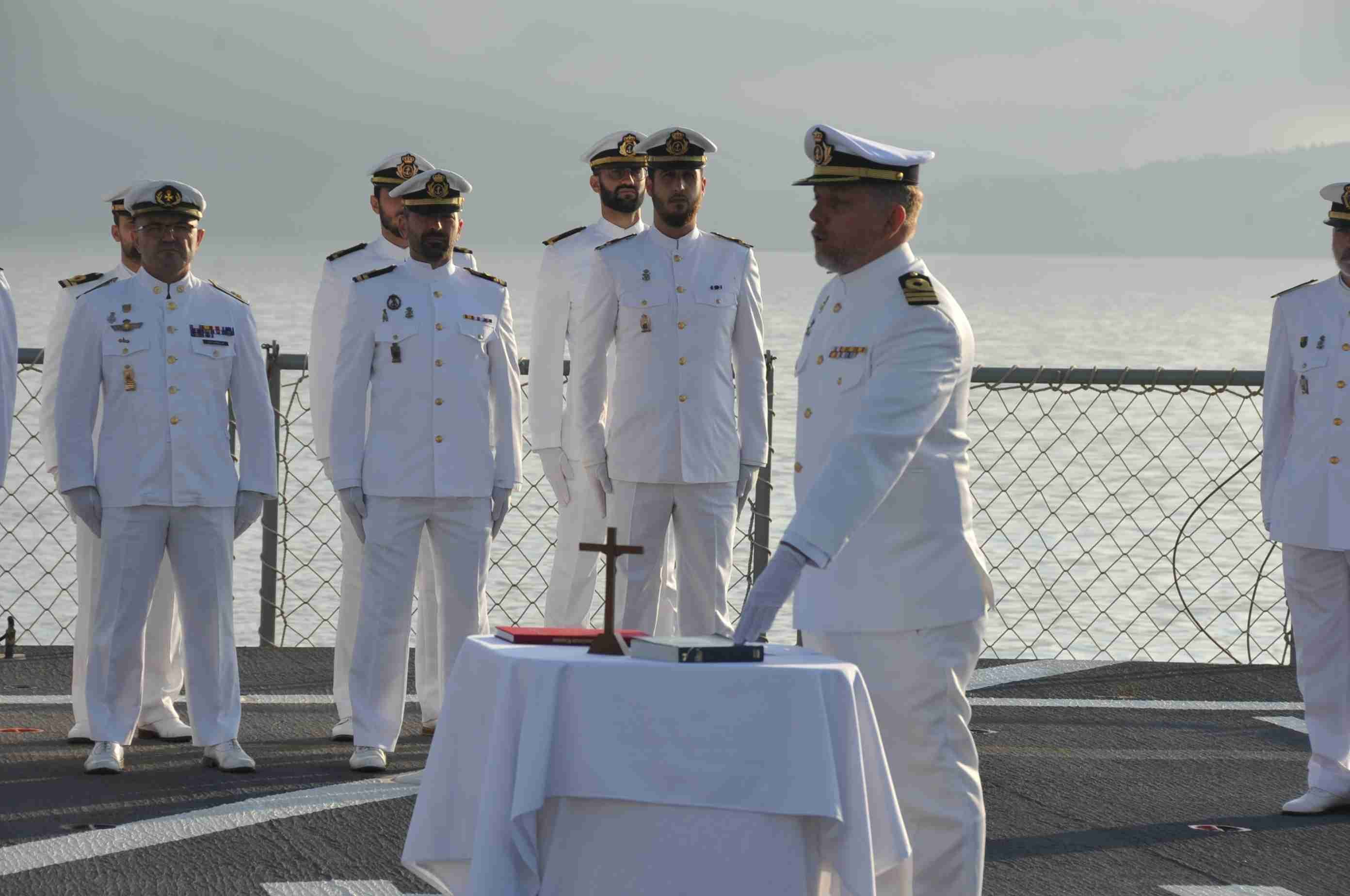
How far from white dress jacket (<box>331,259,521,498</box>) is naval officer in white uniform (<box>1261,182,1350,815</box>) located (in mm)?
2449

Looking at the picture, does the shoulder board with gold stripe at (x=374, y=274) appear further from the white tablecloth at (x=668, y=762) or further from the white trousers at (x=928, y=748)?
the white tablecloth at (x=668, y=762)

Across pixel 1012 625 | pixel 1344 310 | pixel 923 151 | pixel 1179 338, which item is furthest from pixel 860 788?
pixel 1179 338

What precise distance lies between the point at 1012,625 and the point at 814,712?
5.47 meters

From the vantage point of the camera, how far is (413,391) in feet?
20.9

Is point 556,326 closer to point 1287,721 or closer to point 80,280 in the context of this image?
point 80,280

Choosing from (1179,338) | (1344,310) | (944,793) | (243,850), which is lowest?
(243,850)

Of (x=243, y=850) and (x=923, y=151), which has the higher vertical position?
(x=923, y=151)

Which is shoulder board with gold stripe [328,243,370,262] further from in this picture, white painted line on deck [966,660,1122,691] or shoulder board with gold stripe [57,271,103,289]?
white painted line on deck [966,660,1122,691]

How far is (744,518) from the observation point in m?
11.2

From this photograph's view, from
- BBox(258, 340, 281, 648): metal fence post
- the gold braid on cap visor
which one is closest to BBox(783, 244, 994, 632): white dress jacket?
the gold braid on cap visor

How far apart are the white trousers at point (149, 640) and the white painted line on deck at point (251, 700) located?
32 cm

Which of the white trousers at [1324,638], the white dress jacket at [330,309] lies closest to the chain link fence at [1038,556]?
the white dress jacket at [330,309]

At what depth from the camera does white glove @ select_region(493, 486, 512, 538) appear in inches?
257

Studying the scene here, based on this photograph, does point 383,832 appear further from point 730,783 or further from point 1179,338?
point 1179,338
